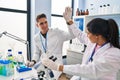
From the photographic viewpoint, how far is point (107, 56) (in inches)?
46.3

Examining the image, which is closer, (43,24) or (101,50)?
(101,50)

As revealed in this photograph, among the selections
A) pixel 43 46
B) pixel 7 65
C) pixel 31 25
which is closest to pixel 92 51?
pixel 7 65

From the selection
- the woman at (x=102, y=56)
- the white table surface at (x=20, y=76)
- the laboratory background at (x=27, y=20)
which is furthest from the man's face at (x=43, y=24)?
the woman at (x=102, y=56)

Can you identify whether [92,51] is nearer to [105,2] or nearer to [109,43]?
[109,43]

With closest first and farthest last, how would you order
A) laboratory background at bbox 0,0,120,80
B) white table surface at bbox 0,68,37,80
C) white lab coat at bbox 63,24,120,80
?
white lab coat at bbox 63,24,120,80 < white table surface at bbox 0,68,37,80 < laboratory background at bbox 0,0,120,80

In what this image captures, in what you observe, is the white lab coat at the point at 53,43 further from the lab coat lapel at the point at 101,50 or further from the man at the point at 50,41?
the lab coat lapel at the point at 101,50

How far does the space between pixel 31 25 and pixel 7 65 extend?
61.1 inches

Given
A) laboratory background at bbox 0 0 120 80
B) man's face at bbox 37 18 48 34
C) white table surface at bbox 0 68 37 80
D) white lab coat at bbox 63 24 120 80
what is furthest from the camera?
laboratory background at bbox 0 0 120 80

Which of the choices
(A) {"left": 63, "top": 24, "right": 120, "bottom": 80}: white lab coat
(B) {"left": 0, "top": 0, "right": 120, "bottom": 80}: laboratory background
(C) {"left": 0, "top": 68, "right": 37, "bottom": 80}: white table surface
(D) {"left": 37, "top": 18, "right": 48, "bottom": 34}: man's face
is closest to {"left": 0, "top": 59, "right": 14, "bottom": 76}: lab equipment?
(C) {"left": 0, "top": 68, "right": 37, "bottom": 80}: white table surface

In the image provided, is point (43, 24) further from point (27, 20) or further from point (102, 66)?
point (102, 66)

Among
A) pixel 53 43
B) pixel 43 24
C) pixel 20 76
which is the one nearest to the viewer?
pixel 20 76

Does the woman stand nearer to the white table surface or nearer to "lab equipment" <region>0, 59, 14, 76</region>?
the white table surface

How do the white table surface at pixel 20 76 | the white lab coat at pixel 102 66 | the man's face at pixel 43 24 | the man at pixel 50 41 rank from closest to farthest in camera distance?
the white lab coat at pixel 102 66 < the white table surface at pixel 20 76 < the man's face at pixel 43 24 < the man at pixel 50 41

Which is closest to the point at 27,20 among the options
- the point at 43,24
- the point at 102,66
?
the point at 43,24
